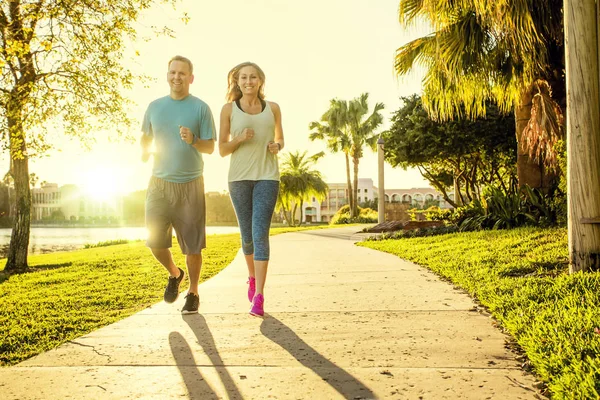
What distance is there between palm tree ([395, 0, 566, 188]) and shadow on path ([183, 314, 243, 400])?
6.49 m

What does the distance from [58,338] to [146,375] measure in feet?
4.76

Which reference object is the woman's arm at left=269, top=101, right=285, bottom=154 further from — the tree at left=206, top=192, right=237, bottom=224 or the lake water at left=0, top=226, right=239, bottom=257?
the tree at left=206, top=192, right=237, bottom=224

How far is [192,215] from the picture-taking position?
4758mm

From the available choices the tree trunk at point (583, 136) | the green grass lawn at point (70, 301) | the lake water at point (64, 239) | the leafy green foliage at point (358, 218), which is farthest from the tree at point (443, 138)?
the leafy green foliage at point (358, 218)

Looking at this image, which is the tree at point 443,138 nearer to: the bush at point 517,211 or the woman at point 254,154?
the bush at point 517,211

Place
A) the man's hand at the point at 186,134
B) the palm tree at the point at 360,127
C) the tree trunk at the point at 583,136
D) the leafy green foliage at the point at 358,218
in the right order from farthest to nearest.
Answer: the palm tree at the point at 360,127 → the leafy green foliage at the point at 358,218 → the tree trunk at the point at 583,136 → the man's hand at the point at 186,134

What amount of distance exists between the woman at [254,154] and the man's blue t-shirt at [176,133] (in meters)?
0.18

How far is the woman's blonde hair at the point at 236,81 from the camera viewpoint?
480cm

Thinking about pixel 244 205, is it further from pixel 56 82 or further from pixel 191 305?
pixel 56 82

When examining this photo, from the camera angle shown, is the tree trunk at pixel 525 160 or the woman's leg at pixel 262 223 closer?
the woman's leg at pixel 262 223

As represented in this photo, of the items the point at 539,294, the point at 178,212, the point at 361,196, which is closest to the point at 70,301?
the point at 178,212

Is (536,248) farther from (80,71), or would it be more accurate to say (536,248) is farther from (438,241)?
(80,71)

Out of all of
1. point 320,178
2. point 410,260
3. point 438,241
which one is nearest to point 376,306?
point 410,260

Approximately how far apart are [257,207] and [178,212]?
0.65m
